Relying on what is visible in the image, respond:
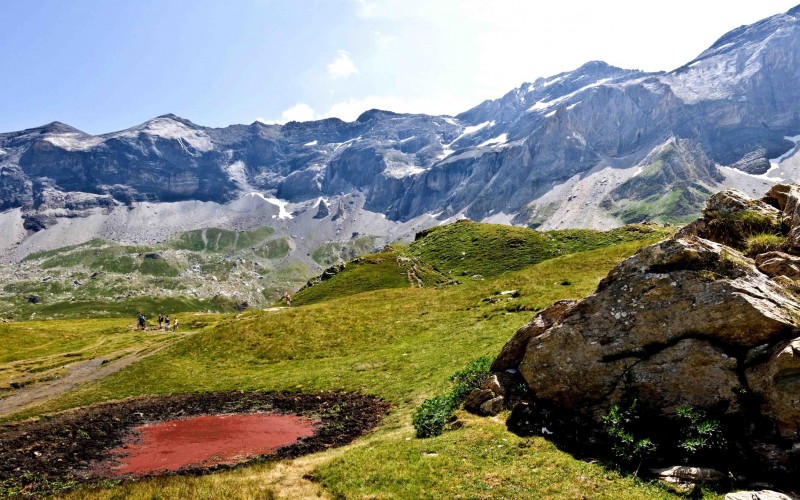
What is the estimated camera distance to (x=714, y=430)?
1490 cm

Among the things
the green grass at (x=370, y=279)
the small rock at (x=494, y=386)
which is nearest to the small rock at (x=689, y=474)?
the small rock at (x=494, y=386)

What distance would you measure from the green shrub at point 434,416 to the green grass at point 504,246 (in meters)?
72.3

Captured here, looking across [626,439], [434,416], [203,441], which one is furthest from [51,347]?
[626,439]

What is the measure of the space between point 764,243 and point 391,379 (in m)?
27.8

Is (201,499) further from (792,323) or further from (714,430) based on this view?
(792,323)

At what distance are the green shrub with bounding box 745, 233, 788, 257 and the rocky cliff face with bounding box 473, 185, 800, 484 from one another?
0.06 meters

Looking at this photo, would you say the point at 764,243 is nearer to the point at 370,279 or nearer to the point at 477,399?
the point at 477,399

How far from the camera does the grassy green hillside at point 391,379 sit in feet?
55.4

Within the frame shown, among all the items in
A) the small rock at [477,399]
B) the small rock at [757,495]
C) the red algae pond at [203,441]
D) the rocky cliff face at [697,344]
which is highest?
the rocky cliff face at [697,344]

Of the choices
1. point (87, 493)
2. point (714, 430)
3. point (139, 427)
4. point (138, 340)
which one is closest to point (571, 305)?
point (714, 430)

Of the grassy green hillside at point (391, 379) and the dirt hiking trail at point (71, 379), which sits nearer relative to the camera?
A: the grassy green hillside at point (391, 379)

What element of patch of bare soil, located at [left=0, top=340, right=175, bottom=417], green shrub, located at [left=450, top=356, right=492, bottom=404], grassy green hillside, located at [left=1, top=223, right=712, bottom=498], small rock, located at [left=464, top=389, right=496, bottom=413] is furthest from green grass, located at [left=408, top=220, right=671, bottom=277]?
small rock, located at [left=464, top=389, right=496, bottom=413]

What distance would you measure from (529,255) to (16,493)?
316 feet

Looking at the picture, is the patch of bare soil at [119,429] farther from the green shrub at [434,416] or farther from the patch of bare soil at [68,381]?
the patch of bare soil at [68,381]
